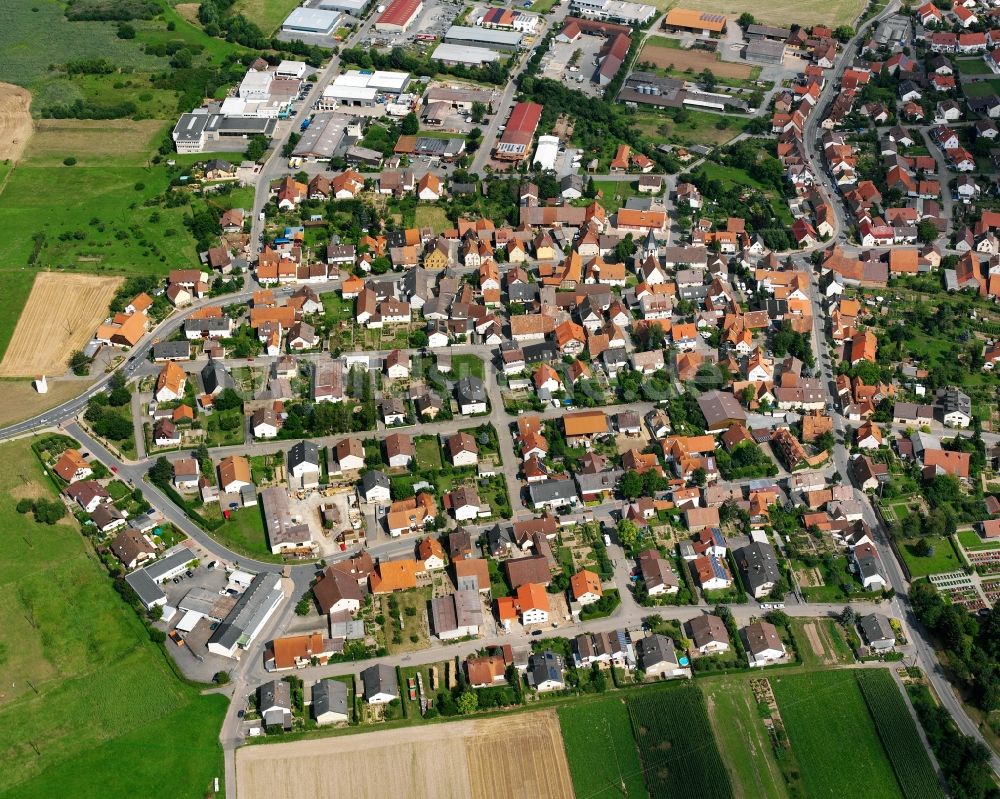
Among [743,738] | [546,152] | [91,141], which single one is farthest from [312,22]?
[743,738]

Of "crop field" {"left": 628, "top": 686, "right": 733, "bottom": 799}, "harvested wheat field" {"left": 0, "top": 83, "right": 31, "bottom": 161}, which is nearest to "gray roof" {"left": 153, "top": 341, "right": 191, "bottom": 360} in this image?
"harvested wheat field" {"left": 0, "top": 83, "right": 31, "bottom": 161}

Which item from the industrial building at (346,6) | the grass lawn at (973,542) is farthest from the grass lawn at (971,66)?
the grass lawn at (973,542)

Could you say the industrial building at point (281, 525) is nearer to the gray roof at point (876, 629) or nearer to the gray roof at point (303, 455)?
the gray roof at point (303, 455)

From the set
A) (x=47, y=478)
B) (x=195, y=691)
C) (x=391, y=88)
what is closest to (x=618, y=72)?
(x=391, y=88)

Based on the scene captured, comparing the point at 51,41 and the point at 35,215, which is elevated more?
the point at 51,41

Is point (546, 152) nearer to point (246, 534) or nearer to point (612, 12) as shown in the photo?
point (612, 12)

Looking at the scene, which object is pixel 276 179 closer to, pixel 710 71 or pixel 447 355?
pixel 447 355
